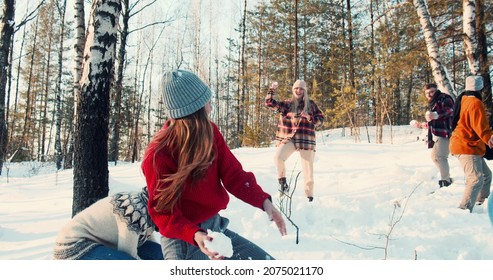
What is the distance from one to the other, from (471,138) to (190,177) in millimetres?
4231

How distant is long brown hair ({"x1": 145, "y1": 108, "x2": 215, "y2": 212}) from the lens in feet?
6.05

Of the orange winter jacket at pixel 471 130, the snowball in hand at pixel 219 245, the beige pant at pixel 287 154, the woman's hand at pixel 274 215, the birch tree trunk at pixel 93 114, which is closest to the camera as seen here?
the snowball in hand at pixel 219 245

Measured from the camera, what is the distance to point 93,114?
4.18 meters

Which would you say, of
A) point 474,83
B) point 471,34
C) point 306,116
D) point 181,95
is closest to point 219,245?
point 181,95

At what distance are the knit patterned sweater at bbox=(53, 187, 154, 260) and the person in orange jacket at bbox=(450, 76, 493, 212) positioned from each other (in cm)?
437

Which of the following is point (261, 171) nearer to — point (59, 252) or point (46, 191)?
point (46, 191)

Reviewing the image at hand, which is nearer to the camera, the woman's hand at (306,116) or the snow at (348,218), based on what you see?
the snow at (348,218)

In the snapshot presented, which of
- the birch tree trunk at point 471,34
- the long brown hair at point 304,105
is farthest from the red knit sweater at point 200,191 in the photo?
the birch tree trunk at point 471,34

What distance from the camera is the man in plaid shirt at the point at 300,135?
216 inches

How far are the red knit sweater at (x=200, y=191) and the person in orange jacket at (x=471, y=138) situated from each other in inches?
147

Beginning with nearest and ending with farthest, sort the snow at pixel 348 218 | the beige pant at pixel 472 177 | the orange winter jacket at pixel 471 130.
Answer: the snow at pixel 348 218
the orange winter jacket at pixel 471 130
the beige pant at pixel 472 177

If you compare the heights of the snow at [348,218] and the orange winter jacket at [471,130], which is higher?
the orange winter jacket at [471,130]

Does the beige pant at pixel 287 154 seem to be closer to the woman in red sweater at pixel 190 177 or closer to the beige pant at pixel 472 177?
the beige pant at pixel 472 177

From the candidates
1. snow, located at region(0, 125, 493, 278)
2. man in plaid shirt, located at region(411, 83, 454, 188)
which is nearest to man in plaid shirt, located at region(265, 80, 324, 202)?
snow, located at region(0, 125, 493, 278)
